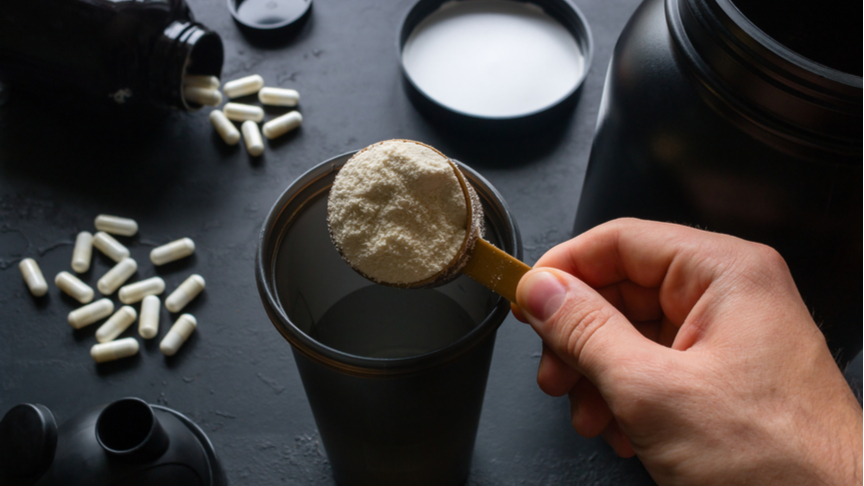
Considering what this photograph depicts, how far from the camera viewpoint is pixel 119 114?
4.04 feet

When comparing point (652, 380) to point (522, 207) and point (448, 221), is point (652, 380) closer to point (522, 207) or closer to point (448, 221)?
point (448, 221)

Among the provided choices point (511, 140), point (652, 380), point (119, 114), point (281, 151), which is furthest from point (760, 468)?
point (119, 114)

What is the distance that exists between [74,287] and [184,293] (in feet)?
0.65

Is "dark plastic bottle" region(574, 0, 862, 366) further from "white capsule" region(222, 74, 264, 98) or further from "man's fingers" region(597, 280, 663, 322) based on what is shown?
"white capsule" region(222, 74, 264, 98)

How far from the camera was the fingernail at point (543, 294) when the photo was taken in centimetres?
62

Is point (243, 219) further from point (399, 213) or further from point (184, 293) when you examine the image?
point (399, 213)

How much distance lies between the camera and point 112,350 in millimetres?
1050

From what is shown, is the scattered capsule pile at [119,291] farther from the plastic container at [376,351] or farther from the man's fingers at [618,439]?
the man's fingers at [618,439]

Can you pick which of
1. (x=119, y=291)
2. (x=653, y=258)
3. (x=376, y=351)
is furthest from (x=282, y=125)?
(x=653, y=258)

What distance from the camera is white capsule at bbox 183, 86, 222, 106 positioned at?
123cm

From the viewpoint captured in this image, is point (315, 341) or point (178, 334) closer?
point (315, 341)

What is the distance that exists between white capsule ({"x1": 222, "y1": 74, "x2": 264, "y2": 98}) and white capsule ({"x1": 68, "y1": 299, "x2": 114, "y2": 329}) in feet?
1.64

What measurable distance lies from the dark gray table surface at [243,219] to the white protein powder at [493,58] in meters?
0.07

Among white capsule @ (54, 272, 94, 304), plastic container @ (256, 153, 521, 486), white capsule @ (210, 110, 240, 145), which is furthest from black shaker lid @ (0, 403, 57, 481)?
white capsule @ (210, 110, 240, 145)
